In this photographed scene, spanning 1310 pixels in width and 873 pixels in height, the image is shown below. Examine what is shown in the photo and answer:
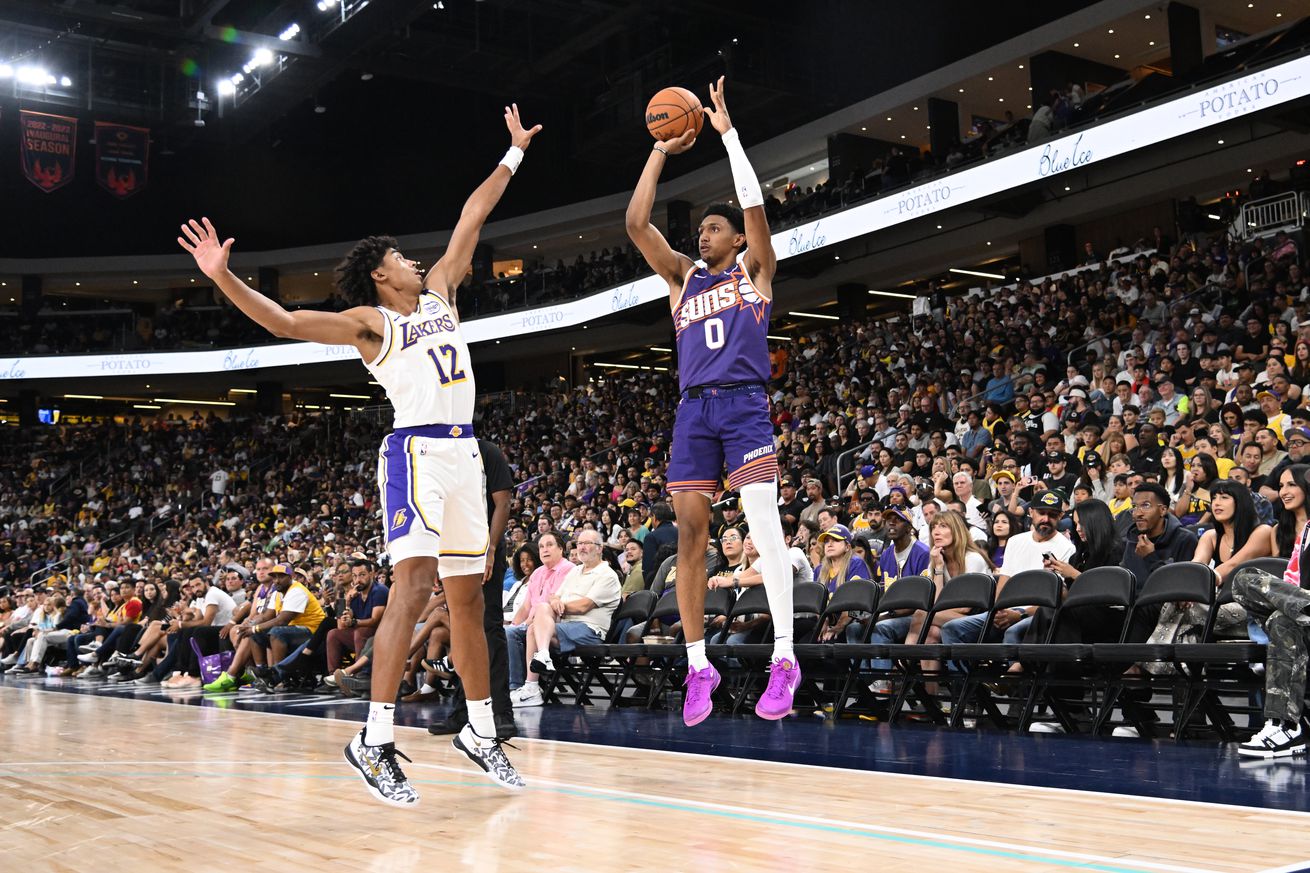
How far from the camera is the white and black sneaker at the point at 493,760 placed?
4.34 metres

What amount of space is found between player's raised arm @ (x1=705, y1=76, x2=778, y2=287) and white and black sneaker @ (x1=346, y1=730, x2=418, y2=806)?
87.3 inches

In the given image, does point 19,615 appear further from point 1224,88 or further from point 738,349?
point 1224,88

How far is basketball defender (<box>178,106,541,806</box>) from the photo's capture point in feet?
13.5

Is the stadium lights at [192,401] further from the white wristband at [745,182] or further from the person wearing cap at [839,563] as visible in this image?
the white wristband at [745,182]

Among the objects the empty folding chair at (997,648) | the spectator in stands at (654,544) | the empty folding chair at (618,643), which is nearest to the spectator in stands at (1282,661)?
the empty folding chair at (997,648)

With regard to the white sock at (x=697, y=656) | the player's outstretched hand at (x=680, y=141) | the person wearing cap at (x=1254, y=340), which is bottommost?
the white sock at (x=697, y=656)

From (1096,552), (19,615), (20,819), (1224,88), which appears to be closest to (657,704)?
(1096,552)

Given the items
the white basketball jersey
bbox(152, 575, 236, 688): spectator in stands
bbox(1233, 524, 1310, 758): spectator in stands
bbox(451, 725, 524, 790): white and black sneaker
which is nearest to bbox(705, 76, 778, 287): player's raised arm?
the white basketball jersey

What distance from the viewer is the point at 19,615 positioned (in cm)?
1741

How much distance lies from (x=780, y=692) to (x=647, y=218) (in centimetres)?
192

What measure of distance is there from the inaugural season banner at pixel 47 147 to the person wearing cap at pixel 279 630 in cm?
1511

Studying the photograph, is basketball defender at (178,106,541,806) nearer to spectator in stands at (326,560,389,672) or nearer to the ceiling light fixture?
spectator in stands at (326,560,389,672)

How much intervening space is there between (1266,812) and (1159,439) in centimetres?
708

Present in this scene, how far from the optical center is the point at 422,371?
435 centimetres
